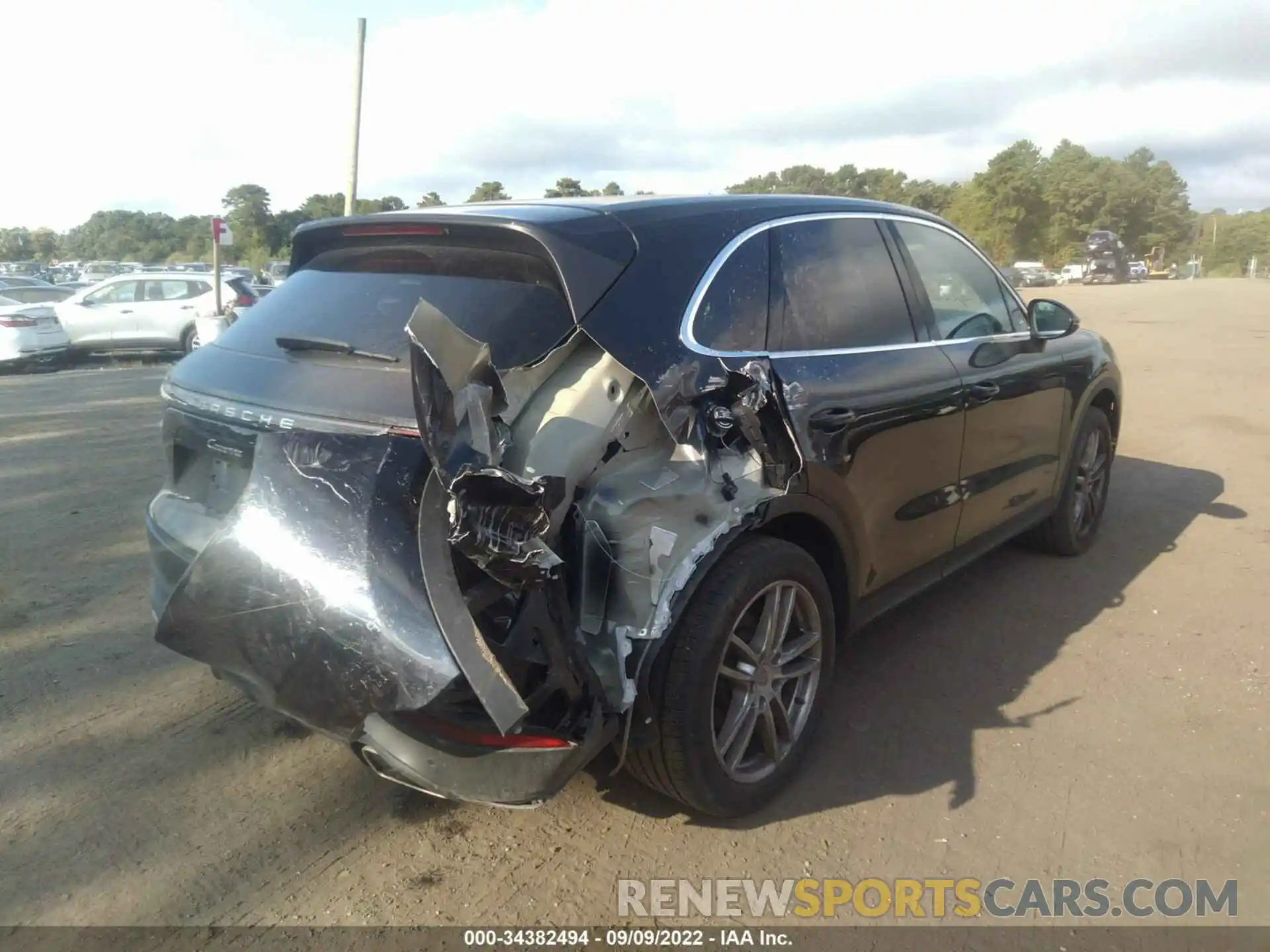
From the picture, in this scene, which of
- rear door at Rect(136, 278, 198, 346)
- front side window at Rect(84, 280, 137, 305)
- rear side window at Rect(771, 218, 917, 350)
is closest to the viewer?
rear side window at Rect(771, 218, 917, 350)

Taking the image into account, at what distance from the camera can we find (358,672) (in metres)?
2.34

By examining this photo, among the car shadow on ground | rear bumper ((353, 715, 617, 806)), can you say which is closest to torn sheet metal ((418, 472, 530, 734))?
rear bumper ((353, 715, 617, 806))

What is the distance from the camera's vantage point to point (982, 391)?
407 centimetres

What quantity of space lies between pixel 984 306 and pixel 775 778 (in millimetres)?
2528

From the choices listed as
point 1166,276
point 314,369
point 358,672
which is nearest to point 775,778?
point 358,672

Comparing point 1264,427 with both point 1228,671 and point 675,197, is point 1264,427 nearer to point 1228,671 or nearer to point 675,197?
point 1228,671

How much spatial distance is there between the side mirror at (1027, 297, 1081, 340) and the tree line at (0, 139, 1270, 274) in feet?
145

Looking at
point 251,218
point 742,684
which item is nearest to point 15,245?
point 251,218

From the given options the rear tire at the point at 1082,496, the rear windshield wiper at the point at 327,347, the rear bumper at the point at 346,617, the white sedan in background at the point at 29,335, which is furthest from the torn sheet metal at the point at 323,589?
the white sedan in background at the point at 29,335

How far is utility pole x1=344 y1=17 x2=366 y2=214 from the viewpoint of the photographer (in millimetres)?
12227

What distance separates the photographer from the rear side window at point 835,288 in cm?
330

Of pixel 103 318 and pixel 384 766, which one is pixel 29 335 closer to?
pixel 103 318

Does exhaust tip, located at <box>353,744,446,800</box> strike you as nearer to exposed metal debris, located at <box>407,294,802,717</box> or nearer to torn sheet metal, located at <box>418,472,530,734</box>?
torn sheet metal, located at <box>418,472,530,734</box>

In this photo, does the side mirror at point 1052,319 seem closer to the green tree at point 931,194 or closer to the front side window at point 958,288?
the front side window at point 958,288
